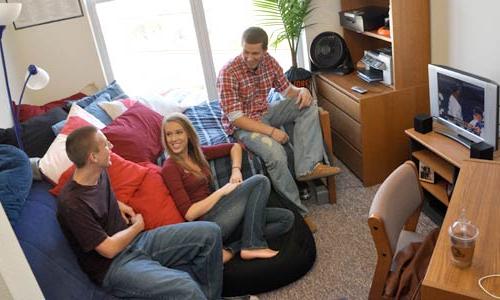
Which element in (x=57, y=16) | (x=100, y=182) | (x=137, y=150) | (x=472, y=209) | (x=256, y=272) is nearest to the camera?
(x=472, y=209)

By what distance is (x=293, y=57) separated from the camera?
3.40 meters

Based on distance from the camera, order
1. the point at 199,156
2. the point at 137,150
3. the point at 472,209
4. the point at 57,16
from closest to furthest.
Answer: the point at 472,209, the point at 199,156, the point at 137,150, the point at 57,16

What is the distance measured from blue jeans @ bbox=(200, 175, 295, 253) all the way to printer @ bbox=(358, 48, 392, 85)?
4.08ft

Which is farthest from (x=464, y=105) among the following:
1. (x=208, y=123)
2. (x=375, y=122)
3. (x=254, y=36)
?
(x=208, y=123)

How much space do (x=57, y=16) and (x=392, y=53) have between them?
93.8 inches

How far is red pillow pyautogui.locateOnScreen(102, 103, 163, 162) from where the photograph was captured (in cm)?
242

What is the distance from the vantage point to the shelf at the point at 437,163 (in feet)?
7.70

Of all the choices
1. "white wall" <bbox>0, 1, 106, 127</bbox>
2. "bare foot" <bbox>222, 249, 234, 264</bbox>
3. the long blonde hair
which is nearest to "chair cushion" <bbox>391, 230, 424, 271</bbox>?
"bare foot" <bbox>222, 249, 234, 264</bbox>

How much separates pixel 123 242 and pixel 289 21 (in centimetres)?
213

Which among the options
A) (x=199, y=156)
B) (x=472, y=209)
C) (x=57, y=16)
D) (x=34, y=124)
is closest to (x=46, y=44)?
(x=57, y=16)

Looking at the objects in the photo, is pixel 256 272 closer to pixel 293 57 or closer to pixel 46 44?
pixel 293 57

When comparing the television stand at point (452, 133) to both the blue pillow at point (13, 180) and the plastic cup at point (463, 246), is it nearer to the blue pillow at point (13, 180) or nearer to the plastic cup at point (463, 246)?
the plastic cup at point (463, 246)

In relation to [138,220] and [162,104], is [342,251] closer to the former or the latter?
[138,220]

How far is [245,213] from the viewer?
2.20 metres
